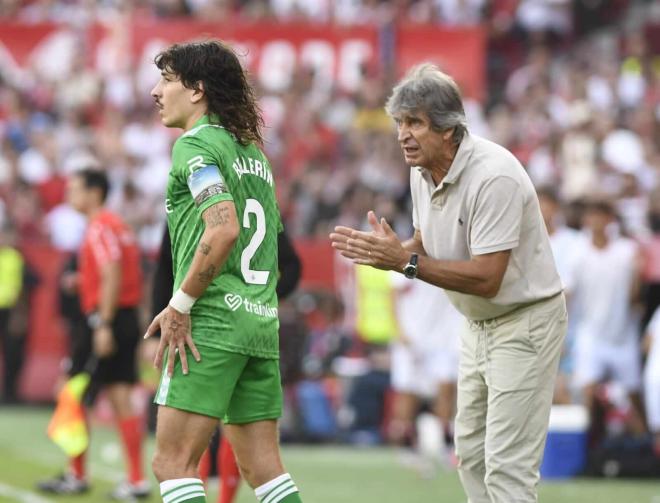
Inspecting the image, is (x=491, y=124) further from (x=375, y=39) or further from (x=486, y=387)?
(x=486, y=387)

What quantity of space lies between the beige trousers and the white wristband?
1.51 metres

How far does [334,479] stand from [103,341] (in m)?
2.51

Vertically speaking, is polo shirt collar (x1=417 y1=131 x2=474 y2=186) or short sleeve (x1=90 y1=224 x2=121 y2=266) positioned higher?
polo shirt collar (x1=417 y1=131 x2=474 y2=186)

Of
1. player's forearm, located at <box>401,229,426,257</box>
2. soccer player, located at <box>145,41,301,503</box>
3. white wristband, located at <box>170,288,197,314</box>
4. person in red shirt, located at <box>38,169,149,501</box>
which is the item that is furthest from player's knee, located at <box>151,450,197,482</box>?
person in red shirt, located at <box>38,169,149,501</box>

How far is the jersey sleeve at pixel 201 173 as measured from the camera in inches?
234

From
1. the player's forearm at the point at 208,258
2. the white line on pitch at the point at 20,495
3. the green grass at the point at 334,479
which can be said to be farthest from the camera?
the green grass at the point at 334,479

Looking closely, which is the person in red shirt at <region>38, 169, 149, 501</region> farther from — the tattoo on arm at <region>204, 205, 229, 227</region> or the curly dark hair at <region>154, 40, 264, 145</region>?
the tattoo on arm at <region>204, 205, 229, 227</region>

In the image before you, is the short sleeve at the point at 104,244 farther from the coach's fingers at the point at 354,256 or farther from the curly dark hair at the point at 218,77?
the coach's fingers at the point at 354,256

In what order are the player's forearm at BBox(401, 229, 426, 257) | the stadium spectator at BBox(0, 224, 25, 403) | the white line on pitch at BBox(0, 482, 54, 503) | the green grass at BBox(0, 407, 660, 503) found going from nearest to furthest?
the player's forearm at BBox(401, 229, 426, 257) → the white line on pitch at BBox(0, 482, 54, 503) → the green grass at BBox(0, 407, 660, 503) → the stadium spectator at BBox(0, 224, 25, 403)

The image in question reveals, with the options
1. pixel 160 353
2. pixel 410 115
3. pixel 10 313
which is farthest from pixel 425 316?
pixel 160 353

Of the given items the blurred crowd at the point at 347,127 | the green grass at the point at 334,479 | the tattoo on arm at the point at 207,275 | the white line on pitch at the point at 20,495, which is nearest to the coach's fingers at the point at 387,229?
the tattoo on arm at the point at 207,275

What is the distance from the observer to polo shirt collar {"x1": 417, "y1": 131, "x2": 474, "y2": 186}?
21.3ft

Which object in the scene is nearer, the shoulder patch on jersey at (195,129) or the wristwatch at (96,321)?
the shoulder patch on jersey at (195,129)

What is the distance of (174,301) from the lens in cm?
598
